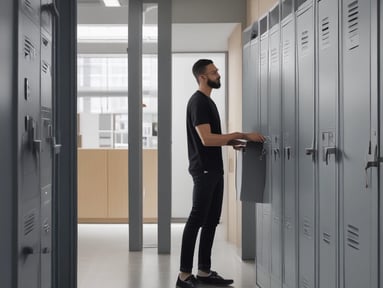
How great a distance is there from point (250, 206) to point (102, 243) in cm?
175

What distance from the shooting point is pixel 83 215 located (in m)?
7.20

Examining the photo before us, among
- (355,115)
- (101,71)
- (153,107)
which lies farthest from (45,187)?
(101,71)

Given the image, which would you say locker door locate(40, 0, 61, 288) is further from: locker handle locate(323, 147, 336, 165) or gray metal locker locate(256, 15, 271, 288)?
gray metal locker locate(256, 15, 271, 288)

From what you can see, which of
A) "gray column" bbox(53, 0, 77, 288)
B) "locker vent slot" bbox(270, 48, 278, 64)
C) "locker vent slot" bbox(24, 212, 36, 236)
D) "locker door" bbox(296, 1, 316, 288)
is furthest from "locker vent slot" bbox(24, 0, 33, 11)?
"locker vent slot" bbox(270, 48, 278, 64)

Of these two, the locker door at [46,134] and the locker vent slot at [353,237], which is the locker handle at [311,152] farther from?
the locker door at [46,134]

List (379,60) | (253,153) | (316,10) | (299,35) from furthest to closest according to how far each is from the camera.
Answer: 1. (253,153)
2. (299,35)
3. (316,10)
4. (379,60)

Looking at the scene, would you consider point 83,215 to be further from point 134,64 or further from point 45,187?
point 45,187

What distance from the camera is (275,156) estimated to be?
3.47m

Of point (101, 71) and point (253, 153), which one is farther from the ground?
point (101, 71)

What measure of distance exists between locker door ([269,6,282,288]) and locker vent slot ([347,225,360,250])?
3.61 feet

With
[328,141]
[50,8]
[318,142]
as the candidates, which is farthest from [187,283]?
[50,8]

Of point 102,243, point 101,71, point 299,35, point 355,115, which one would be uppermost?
point 101,71

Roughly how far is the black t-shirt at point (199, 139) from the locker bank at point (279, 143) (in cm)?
20

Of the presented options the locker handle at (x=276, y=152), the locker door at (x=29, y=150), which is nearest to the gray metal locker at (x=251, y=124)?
the locker handle at (x=276, y=152)
